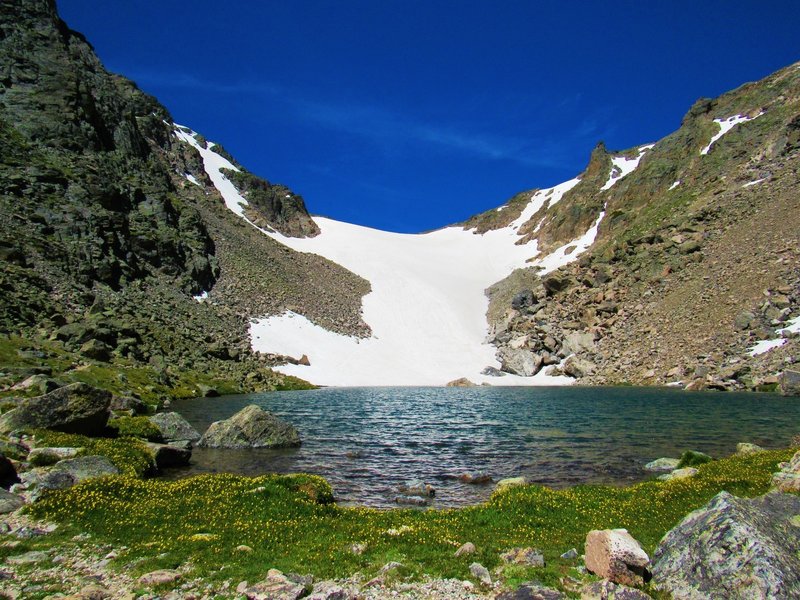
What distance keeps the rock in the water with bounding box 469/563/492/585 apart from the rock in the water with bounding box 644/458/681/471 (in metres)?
13.9

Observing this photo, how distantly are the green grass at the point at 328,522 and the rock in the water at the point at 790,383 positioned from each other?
3576 cm

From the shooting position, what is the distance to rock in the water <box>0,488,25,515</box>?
13.2m

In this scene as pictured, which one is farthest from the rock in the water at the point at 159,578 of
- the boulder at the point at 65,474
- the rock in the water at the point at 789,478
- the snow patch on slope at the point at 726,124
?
the snow patch on slope at the point at 726,124

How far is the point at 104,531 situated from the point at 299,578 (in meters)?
6.01

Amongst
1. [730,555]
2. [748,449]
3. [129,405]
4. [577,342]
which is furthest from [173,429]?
[577,342]

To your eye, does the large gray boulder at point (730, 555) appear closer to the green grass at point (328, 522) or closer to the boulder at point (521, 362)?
the green grass at point (328, 522)

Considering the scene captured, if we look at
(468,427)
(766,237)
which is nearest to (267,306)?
(468,427)

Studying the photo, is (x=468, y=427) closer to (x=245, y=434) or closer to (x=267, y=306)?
(x=245, y=434)

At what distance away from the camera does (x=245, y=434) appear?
26.5 metres

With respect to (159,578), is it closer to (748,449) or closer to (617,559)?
(617,559)

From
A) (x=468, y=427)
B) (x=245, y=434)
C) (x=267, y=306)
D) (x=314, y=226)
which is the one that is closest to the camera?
(x=245, y=434)

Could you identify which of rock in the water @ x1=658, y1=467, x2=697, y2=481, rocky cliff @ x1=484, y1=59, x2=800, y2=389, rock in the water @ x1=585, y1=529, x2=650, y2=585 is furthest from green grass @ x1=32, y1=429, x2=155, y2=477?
rocky cliff @ x1=484, y1=59, x2=800, y2=389

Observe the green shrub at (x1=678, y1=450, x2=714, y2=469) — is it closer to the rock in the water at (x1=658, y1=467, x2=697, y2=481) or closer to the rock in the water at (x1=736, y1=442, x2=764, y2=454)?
the rock in the water at (x1=658, y1=467, x2=697, y2=481)

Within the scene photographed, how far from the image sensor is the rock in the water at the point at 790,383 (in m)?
44.7
